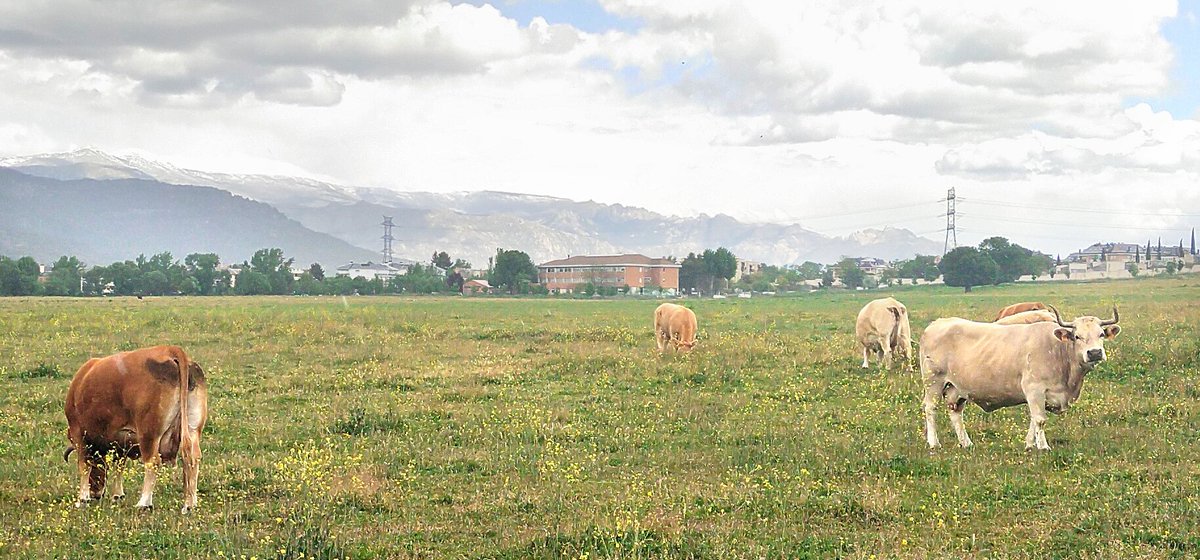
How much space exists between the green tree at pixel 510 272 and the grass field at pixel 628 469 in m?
123

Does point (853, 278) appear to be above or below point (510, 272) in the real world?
below

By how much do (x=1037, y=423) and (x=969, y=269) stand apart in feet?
358

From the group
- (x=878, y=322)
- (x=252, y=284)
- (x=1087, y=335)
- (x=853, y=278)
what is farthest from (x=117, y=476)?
(x=853, y=278)

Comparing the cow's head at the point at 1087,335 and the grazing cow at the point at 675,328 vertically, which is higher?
the cow's head at the point at 1087,335

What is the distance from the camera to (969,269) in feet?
374

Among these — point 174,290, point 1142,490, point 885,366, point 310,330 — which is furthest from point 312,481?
point 174,290

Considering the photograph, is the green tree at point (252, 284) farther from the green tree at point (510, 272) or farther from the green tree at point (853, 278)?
the green tree at point (853, 278)

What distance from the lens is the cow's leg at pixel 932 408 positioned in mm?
13812

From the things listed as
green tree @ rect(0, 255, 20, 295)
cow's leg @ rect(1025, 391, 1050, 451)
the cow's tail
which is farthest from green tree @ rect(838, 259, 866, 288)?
the cow's tail

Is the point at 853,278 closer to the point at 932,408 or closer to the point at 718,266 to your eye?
the point at 718,266

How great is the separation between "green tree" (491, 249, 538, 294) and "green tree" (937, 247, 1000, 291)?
6611cm

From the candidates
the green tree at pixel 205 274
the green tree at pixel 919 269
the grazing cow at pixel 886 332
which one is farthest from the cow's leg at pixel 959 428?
the green tree at pixel 919 269

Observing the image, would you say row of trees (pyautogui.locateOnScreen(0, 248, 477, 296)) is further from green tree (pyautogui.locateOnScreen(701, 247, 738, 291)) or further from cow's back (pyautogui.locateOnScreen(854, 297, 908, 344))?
cow's back (pyautogui.locateOnScreen(854, 297, 908, 344))

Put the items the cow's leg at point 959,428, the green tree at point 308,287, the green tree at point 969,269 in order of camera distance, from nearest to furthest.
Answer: the cow's leg at point 959,428 → the green tree at point 969,269 → the green tree at point 308,287
